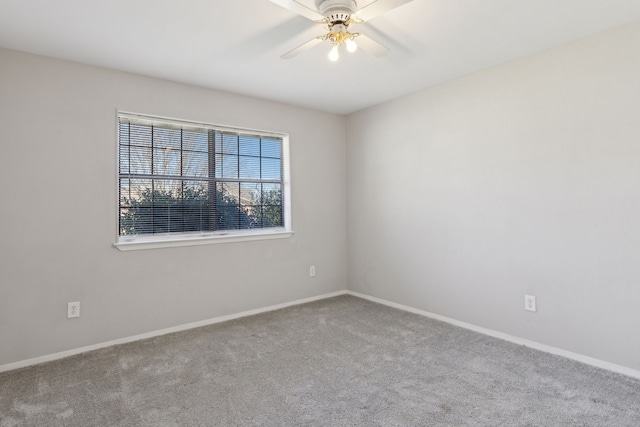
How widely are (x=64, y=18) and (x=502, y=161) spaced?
10.9 ft

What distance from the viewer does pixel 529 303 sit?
110 inches

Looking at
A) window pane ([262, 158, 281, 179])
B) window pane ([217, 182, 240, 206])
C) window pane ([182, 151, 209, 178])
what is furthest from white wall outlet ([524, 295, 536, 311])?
window pane ([182, 151, 209, 178])

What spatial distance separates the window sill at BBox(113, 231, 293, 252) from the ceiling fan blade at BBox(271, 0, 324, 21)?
7.36 ft

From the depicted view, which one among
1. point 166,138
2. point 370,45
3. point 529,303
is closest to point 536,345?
point 529,303

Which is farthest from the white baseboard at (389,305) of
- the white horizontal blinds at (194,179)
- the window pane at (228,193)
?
the window pane at (228,193)

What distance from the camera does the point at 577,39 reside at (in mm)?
2502

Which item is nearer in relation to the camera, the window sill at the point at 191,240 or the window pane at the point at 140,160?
the window sill at the point at 191,240

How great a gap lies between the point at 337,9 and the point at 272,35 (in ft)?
2.25

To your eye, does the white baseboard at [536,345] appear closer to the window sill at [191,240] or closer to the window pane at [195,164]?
the window sill at [191,240]

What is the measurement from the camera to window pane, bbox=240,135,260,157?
3775 mm

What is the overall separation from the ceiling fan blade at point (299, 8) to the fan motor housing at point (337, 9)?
41 mm

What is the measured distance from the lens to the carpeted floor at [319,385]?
189 centimetres

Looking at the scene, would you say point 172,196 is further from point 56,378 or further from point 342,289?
point 342,289

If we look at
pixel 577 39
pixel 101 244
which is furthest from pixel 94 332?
pixel 577 39
